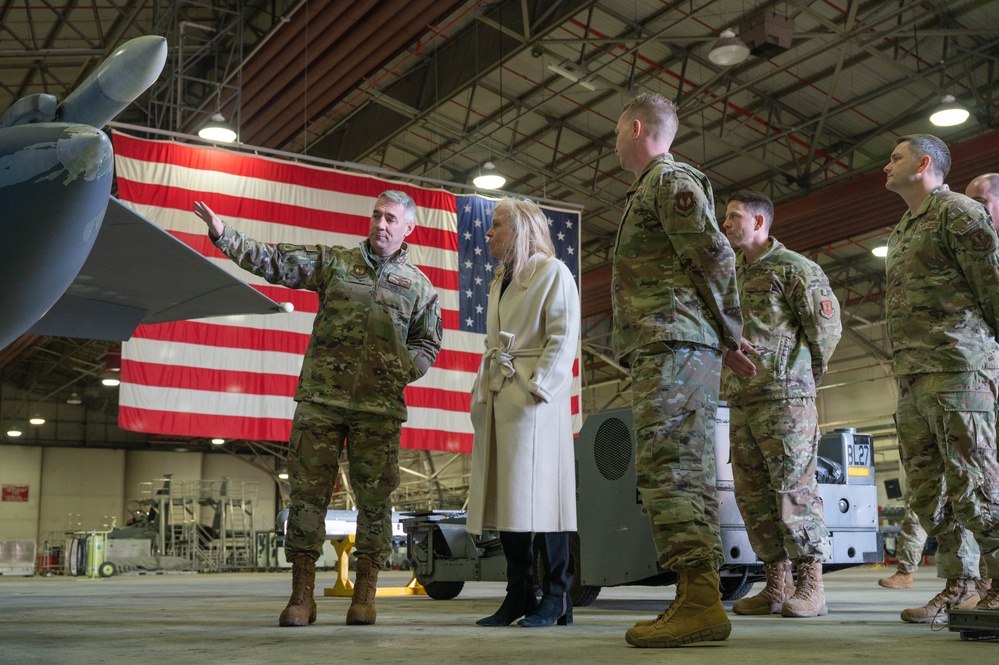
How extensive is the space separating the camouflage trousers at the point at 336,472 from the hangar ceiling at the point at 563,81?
7.21 m

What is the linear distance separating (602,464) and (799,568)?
1125mm

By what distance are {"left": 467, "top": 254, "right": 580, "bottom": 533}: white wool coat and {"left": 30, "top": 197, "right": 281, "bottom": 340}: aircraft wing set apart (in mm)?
1075

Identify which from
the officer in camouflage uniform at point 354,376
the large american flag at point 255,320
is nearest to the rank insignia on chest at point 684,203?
the officer in camouflage uniform at point 354,376

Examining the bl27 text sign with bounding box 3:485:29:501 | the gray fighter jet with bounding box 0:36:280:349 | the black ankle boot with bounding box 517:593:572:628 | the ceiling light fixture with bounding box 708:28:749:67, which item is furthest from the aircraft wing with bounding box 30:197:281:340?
the bl27 text sign with bounding box 3:485:29:501

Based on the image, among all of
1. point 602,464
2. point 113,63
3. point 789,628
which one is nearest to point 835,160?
point 602,464

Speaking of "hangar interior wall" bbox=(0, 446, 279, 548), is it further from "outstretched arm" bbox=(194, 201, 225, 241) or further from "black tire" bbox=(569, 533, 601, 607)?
"outstretched arm" bbox=(194, 201, 225, 241)

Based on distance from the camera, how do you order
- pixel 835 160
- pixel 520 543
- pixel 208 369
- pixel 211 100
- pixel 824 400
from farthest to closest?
pixel 824 400
pixel 835 160
pixel 211 100
pixel 208 369
pixel 520 543

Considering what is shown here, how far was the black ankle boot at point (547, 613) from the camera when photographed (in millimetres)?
3289

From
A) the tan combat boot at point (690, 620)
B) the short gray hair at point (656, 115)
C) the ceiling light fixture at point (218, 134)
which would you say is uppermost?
the ceiling light fixture at point (218, 134)

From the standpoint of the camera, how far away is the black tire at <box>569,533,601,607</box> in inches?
197

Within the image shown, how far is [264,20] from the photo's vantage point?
1319 centimetres

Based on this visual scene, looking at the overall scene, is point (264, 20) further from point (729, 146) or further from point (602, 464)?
point (602, 464)

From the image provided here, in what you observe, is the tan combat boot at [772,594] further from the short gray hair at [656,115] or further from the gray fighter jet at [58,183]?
the gray fighter jet at [58,183]

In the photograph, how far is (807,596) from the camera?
3.88m
